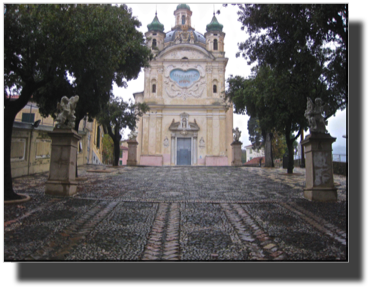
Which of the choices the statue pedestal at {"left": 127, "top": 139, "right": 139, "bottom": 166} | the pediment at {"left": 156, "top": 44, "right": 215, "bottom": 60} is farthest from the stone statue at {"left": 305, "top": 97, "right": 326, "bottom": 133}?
the pediment at {"left": 156, "top": 44, "right": 215, "bottom": 60}

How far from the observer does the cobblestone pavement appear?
384cm

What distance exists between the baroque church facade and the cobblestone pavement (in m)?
25.8

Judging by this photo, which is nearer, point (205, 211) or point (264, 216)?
point (264, 216)

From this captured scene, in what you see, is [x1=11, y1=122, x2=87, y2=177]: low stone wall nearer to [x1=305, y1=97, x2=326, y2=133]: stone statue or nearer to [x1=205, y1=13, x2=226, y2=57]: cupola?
[x1=305, y1=97, x2=326, y2=133]: stone statue

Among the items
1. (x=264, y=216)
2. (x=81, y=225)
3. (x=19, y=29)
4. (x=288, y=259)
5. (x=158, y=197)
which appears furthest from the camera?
(x=158, y=197)

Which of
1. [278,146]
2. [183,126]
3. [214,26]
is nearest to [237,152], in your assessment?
[183,126]

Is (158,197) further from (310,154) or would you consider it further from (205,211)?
(310,154)

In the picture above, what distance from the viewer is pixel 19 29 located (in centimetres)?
682

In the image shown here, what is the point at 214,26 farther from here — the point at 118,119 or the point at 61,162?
the point at 61,162

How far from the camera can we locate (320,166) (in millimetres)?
7281

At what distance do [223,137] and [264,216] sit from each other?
2817 centimetres

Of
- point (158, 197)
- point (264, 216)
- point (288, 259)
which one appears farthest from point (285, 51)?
point (288, 259)

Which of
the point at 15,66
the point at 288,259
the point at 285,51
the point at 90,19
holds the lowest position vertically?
the point at 288,259

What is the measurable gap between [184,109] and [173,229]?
99.2ft
